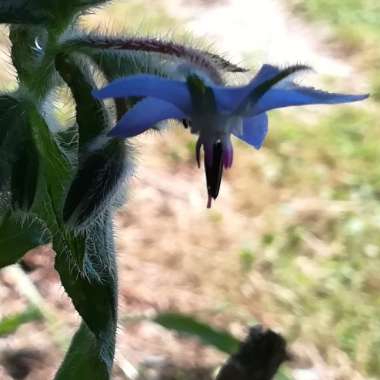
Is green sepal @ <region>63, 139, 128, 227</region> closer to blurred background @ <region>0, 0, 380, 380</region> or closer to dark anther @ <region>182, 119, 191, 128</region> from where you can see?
dark anther @ <region>182, 119, 191, 128</region>

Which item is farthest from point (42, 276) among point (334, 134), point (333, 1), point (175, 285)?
point (333, 1)

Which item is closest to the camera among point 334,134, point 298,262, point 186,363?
point 186,363

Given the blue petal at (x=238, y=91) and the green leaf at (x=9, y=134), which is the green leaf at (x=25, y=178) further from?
the blue petal at (x=238, y=91)

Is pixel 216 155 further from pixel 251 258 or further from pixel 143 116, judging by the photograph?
pixel 251 258

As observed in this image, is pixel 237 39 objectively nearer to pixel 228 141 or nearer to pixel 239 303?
pixel 239 303

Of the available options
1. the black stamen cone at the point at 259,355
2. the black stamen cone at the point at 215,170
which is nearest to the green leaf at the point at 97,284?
the black stamen cone at the point at 215,170

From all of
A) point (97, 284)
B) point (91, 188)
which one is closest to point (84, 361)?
point (97, 284)

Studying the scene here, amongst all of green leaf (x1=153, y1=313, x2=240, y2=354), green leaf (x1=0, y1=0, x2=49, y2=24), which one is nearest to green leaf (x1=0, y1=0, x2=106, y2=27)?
green leaf (x1=0, y1=0, x2=49, y2=24)
